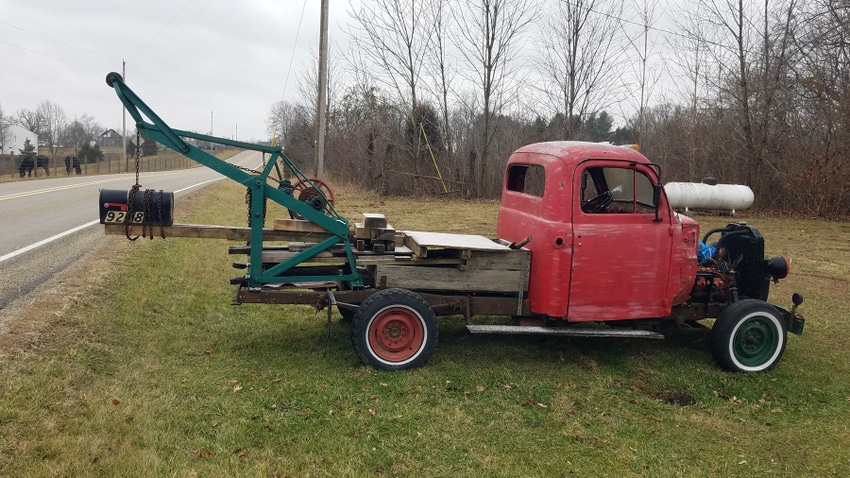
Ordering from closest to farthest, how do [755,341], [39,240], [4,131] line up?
1. [755,341]
2. [39,240]
3. [4,131]

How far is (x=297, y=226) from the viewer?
213 inches

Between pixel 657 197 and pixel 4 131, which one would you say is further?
pixel 4 131

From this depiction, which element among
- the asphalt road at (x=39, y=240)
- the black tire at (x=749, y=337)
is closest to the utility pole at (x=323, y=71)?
the asphalt road at (x=39, y=240)

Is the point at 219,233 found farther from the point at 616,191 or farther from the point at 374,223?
the point at 616,191

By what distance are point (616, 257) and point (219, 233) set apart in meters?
3.53

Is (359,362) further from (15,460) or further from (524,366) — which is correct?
(15,460)

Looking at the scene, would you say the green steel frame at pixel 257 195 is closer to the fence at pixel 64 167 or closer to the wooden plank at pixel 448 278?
the wooden plank at pixel 448 278

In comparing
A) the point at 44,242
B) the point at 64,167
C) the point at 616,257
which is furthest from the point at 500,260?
the point at 64,167

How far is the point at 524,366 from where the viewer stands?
18.2ft

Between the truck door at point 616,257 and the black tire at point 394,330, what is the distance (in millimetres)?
1311

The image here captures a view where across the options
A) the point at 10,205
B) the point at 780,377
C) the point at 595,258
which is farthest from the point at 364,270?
the point at 10,205

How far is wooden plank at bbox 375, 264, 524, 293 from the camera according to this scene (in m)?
5.43

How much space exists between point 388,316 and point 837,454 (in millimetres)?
3445

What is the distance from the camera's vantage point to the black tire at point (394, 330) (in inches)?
203
